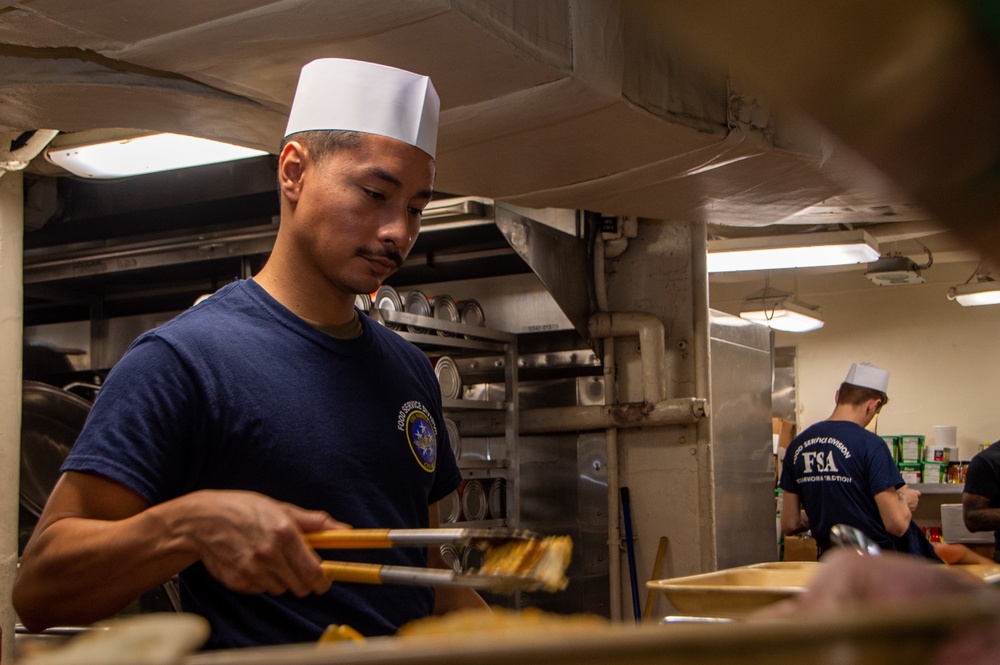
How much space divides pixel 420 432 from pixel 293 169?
460 millimetres

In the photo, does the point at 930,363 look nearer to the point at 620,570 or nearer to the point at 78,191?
the point at 620,570

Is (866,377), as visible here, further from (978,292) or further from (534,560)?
(534,560)

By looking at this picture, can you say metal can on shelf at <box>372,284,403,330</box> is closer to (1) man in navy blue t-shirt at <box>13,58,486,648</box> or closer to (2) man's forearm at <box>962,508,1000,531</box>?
(1) man in navy blue t-shirt at <box>13,58,486,648</box>

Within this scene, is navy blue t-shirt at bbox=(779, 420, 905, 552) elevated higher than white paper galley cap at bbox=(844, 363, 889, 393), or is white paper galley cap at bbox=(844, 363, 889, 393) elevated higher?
white paper galley cap at bbox=(844, 363, 889, 393)

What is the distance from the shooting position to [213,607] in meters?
1.27

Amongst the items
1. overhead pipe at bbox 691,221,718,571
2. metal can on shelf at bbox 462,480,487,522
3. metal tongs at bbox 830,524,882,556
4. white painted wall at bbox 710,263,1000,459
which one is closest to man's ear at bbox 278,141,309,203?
metal tongs at bbox 830,524,882,556

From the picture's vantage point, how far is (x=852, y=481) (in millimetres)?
4434

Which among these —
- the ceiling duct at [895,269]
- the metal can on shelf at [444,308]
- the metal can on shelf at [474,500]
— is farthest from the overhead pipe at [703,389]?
the ceiling duct at [895,269]

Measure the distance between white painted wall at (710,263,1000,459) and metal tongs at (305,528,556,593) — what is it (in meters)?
8.20

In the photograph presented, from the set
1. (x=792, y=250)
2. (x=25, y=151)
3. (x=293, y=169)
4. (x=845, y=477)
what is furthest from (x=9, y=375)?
(x=792, y=250)

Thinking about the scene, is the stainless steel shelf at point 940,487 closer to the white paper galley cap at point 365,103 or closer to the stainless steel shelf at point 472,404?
the stainless steel shelf at point 472,404

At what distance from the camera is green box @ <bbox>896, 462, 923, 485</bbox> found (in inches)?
321

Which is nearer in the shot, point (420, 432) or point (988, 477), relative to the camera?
point (420, 432)

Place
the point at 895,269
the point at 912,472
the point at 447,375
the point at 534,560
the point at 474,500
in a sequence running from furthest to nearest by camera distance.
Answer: the point at 912,472 → the point at 895,269 → the point at 474,500 → the point at 447,375 → the point at 534,560
